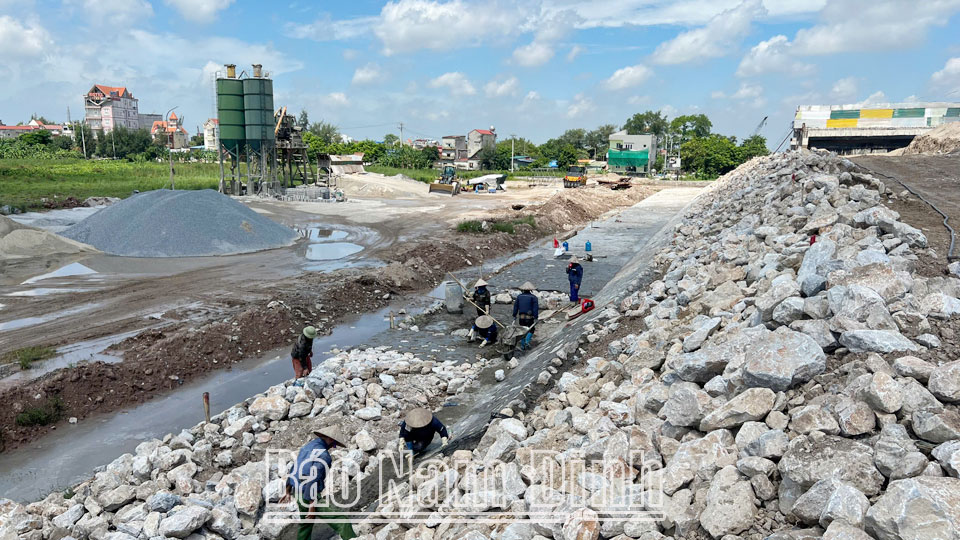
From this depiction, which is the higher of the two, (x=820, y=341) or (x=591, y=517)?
(x=820, y=341)

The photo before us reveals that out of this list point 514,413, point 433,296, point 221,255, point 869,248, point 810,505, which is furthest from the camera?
point 221,255

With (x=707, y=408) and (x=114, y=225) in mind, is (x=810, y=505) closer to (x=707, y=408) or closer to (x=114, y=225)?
(x=707, y=408)

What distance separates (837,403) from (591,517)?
1646 millimetres

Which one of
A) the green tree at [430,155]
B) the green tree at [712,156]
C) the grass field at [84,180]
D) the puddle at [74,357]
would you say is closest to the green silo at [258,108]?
the grass field at [84,180]

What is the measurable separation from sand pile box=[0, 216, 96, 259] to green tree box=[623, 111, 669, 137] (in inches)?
3288

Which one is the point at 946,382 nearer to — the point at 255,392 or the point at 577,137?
the point at 255,392

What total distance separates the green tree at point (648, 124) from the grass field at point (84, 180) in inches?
2552

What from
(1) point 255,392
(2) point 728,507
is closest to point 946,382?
(2) point 728,507

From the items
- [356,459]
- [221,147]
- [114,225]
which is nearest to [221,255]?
[114,225]

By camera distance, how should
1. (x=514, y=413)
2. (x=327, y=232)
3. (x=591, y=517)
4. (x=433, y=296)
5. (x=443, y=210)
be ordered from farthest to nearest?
(x=443, y=210), (x=327, y=232), (x=433, y=296), (x=514, y=413), (x=591, y=517)

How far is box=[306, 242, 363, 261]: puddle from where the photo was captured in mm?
19391

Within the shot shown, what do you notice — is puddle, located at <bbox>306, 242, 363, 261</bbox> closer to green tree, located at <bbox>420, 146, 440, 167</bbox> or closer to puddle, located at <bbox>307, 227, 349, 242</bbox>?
puddle, located at <bbox>307, 227, 349, 242</bbox>

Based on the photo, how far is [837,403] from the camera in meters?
3.45

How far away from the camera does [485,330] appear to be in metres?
10.6
